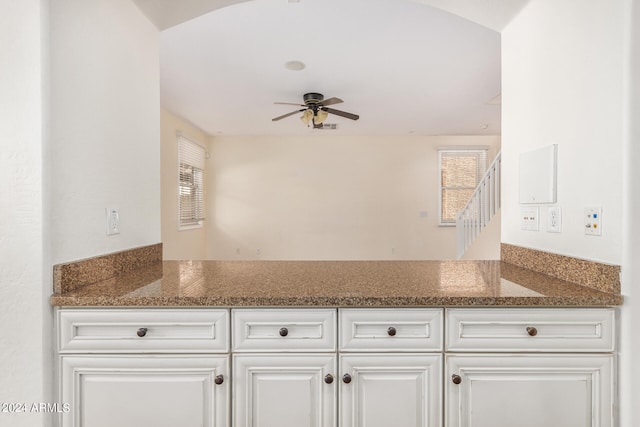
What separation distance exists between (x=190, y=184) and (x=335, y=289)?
4.96 m

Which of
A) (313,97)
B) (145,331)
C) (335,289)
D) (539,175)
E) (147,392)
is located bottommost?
(147,392)

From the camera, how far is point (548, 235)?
4.66ft

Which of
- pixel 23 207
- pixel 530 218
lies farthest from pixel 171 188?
pixel 530 218

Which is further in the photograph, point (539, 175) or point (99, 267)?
point (539, 175)

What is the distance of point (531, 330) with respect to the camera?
1089 mm

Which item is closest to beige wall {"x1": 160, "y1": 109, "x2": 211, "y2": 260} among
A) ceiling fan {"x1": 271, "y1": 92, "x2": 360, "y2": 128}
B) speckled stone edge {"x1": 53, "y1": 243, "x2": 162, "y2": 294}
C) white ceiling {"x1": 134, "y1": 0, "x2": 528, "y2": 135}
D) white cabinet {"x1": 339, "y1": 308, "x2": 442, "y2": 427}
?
white ceiling {"x1": 134, "y1": 0, "x2": 528, "y2": 135}

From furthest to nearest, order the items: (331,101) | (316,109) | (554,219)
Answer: (316,109), (331,101), (554,219)

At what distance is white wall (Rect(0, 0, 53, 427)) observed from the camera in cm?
104

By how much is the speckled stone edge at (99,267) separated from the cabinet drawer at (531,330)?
1.40 meters

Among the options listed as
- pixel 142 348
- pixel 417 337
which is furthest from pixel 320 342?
pixel 142 348

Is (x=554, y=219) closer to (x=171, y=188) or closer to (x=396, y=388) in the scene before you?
(x=396, y=388)

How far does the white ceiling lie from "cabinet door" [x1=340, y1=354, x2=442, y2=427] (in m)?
1.79

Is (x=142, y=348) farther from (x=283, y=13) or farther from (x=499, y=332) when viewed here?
(x=283, y=13)

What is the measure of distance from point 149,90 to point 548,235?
216cm
